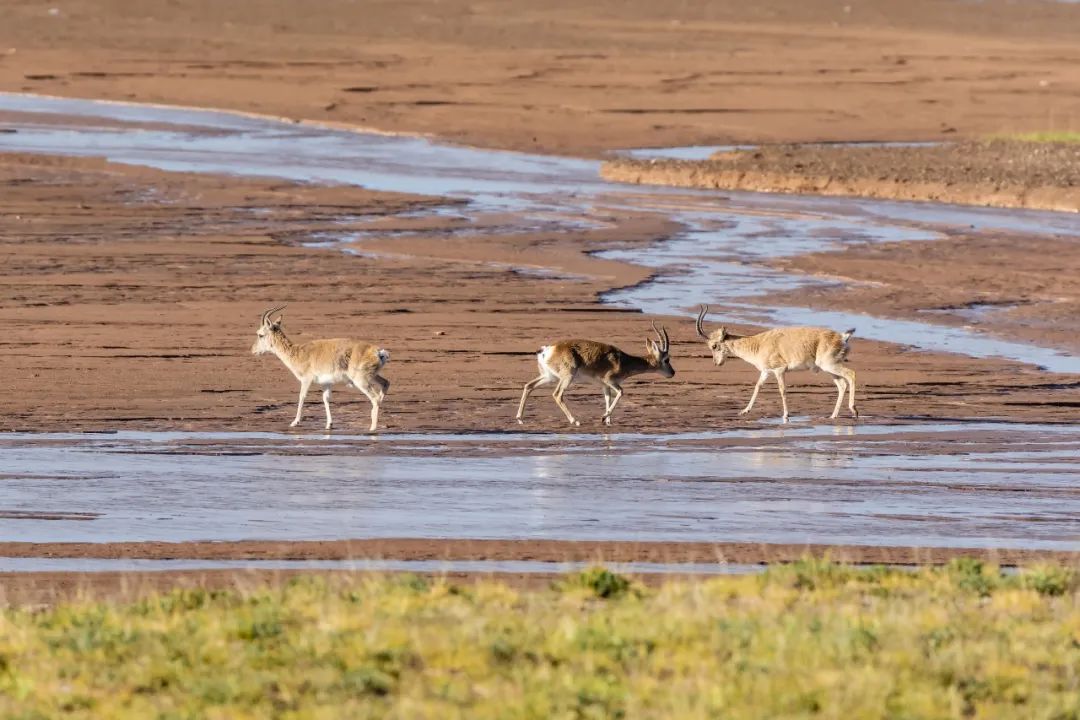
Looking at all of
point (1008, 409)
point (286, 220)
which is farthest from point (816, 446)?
point (286, 220)

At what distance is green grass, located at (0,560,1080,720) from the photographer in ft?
24.1

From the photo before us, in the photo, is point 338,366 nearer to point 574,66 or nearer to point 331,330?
point 331,330

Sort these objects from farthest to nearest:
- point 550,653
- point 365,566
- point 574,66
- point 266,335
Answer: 1. point 574,66
2. point 266,335
3. point 365,566
4. point 550,653

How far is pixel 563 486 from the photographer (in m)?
14.2

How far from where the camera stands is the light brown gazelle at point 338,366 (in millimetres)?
16578

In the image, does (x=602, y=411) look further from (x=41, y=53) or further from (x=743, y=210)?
(x=41, y=53)

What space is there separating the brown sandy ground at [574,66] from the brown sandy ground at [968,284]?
14.3 meters

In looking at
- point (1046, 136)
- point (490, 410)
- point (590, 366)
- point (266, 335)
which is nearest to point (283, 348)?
point (266, 335)

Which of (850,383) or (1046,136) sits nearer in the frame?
(850,383)

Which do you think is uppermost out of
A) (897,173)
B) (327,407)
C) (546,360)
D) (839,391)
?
(897,173)

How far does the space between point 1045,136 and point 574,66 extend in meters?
17.7

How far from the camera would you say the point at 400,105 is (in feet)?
159

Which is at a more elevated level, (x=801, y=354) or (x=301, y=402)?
(x=801, y=354)

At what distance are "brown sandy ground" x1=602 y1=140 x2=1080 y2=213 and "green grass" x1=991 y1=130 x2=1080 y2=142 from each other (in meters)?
0.57
